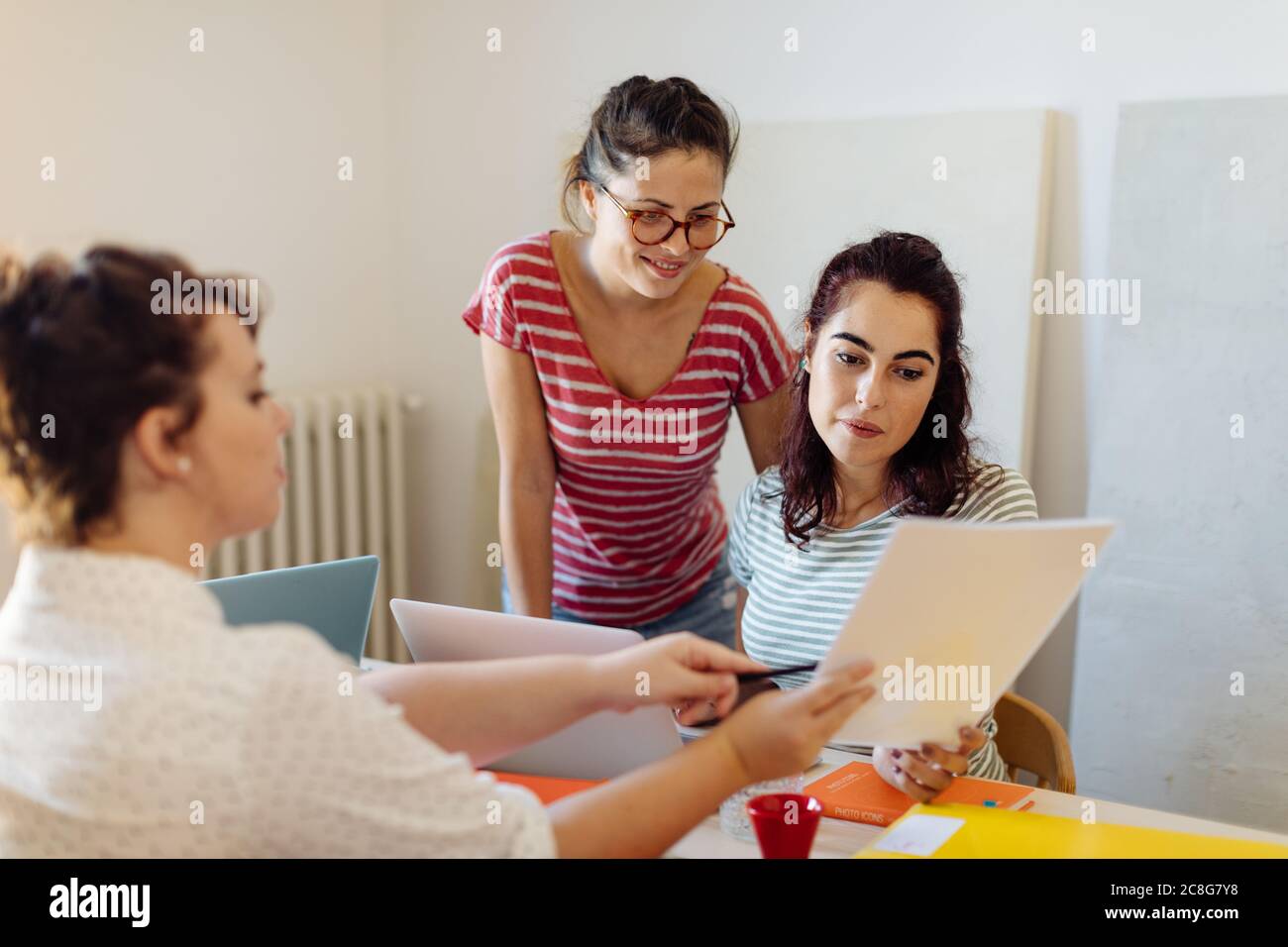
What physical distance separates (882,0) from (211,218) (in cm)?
173

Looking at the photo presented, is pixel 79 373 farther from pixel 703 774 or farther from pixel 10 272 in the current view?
pixel 703 774

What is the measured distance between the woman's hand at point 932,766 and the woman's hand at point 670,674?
10.6 inches

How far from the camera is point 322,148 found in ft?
11.5

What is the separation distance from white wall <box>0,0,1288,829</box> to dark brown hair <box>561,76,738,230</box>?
3.46ft

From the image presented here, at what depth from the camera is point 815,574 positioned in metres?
1.89

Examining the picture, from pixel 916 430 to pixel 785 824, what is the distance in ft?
2.53

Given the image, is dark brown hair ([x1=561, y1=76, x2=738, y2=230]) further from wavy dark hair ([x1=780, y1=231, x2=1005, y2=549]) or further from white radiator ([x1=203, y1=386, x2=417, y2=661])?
white radiator ([x1=203, y1=386, x2=417, y2=661])

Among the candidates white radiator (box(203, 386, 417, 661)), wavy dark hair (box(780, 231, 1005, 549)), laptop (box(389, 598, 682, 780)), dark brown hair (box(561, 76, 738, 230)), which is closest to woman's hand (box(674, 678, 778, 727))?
laptop (box(389, 598, 682, 780))

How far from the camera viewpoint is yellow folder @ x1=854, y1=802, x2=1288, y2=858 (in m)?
1.28

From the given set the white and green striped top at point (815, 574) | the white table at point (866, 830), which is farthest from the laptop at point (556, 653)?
the white and green striped top at point (815, 574)

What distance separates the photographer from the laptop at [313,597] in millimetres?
1673

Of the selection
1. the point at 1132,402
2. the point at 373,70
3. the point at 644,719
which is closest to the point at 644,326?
the point at 644,719

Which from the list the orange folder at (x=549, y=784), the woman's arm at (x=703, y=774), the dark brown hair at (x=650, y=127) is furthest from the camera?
the dark brown hair at (x=650, y=127)

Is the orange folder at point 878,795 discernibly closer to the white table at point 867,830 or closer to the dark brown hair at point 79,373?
the white table at point 867,830
